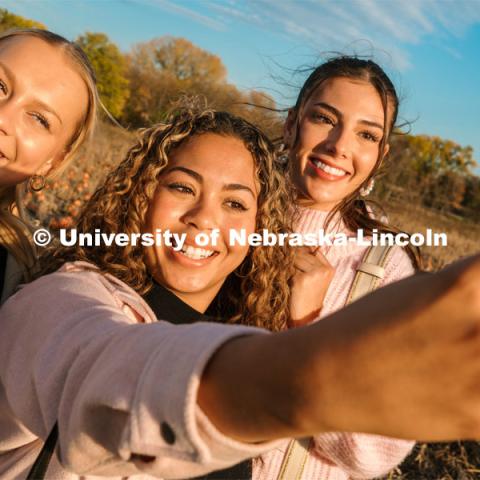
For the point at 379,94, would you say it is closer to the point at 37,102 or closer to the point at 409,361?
the point at 37,102

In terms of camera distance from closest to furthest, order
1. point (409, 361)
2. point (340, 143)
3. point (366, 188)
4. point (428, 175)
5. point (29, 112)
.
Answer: point (409, 361) < point (29, 112) < point (340, 143) < point (366, 188) < point (428, 175)

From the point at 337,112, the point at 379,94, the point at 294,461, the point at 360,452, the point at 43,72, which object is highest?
the point at 379,94

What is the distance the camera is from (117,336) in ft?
2.56

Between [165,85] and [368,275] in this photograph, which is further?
[165,85]

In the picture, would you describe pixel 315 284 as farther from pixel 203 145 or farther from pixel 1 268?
pixel 1 268

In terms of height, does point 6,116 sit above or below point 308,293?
above

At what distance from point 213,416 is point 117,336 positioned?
0.22 metres

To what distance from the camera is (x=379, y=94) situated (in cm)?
253

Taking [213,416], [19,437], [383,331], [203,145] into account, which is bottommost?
[19,437]

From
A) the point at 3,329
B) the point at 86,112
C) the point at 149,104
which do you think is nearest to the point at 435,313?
the point at 3,329

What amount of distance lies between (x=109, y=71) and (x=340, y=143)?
39.5m

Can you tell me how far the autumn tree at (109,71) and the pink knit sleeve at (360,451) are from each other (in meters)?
37.1

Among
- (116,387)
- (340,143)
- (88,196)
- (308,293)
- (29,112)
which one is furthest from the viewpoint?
(88,196)

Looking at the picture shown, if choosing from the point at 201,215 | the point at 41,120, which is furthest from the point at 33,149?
the point at 201,215
